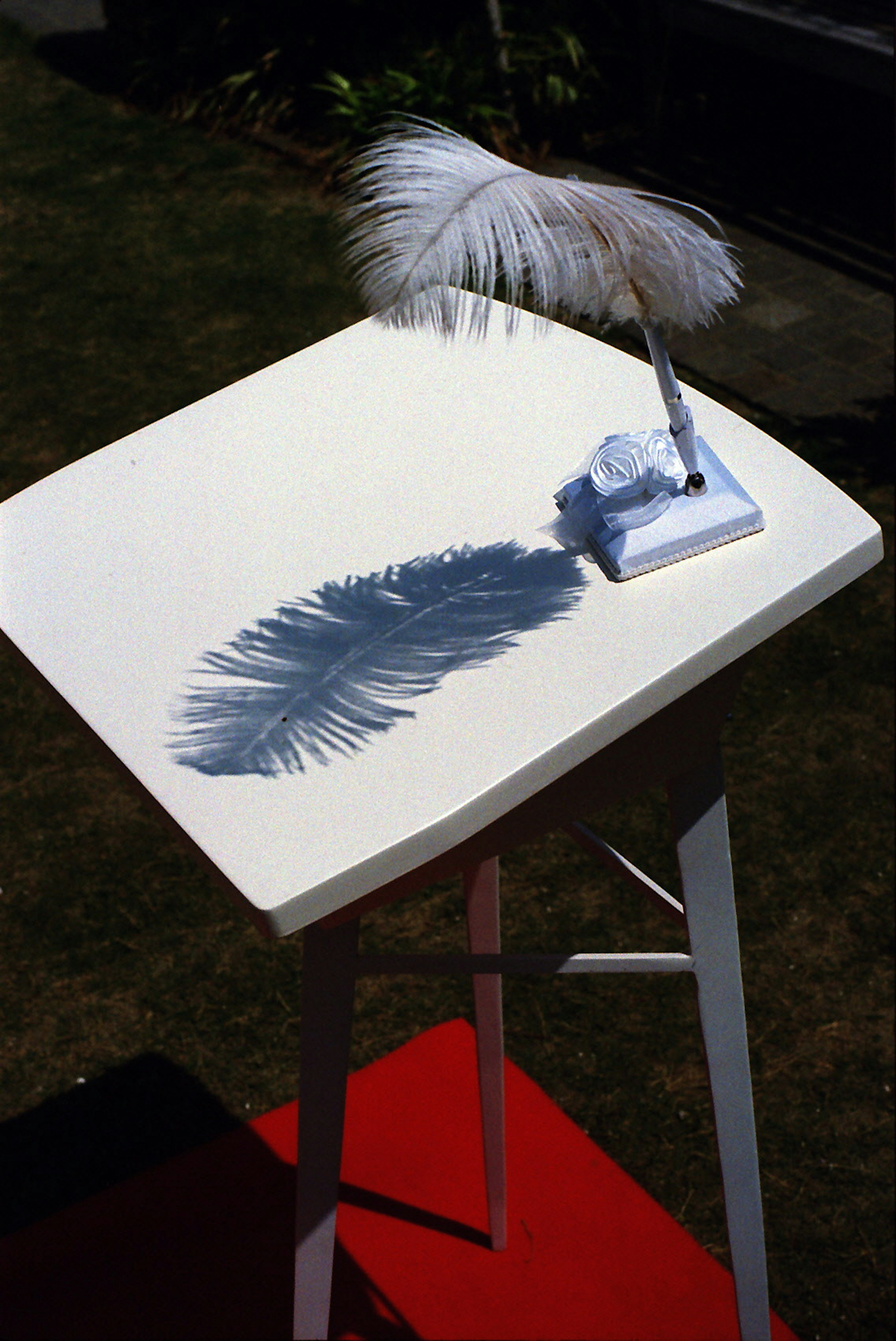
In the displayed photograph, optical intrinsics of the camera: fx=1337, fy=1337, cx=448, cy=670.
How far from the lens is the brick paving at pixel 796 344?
5152 mm

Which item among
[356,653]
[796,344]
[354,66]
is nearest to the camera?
[356,653]

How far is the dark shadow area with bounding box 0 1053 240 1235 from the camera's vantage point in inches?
112

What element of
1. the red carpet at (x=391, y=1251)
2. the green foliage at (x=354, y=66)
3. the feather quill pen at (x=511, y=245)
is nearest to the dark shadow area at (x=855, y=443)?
the green foliage at (x=354, y=66)

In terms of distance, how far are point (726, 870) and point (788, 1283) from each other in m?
1.35

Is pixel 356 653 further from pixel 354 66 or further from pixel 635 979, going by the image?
pixel 354 66

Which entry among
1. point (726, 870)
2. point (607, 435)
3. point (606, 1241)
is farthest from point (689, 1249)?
point (607, 435)

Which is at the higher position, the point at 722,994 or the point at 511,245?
the point at 511,245

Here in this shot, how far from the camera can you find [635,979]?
10.9 ft

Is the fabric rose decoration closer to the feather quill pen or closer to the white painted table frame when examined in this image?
the feather quill pen

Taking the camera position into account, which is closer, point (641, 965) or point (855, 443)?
point (641, 965)

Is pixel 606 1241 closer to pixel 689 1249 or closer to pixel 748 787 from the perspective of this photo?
pixel 689 1249

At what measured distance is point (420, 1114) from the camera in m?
2.86

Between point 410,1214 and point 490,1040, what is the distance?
50 cm

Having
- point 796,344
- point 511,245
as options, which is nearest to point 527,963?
point 511,245
